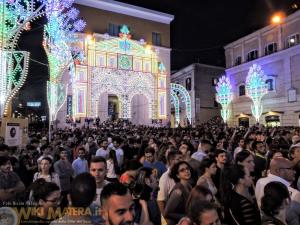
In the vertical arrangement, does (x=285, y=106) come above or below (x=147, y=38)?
below

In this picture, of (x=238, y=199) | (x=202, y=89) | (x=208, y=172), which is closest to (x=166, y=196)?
(x=208, y=172)

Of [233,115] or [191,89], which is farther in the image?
[191,89]

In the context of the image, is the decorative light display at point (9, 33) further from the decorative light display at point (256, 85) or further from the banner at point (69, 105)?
the decorative light display at point (256, 85)

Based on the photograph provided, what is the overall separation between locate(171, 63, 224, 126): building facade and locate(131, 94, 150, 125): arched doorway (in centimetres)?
743

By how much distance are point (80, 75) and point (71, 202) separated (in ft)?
89.6

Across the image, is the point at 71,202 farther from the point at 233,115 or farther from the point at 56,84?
the point at 233,115

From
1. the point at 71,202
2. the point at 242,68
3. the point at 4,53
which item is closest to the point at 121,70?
the point at 242,68

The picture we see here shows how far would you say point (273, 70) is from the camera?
31438 mm

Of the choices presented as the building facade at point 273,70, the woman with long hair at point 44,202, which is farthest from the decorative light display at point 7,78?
the building facade at point 273,70

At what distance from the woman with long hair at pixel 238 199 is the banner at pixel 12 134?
854 centimetres

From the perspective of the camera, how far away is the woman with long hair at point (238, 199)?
3320 millimetres

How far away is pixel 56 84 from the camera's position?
20.5 metres

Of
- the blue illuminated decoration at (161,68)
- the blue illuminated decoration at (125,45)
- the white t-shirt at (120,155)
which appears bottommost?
the white t-shirt at (120,155)

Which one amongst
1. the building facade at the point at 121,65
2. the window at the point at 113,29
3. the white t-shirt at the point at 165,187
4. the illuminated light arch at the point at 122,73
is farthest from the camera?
the window at the point at 113,29
